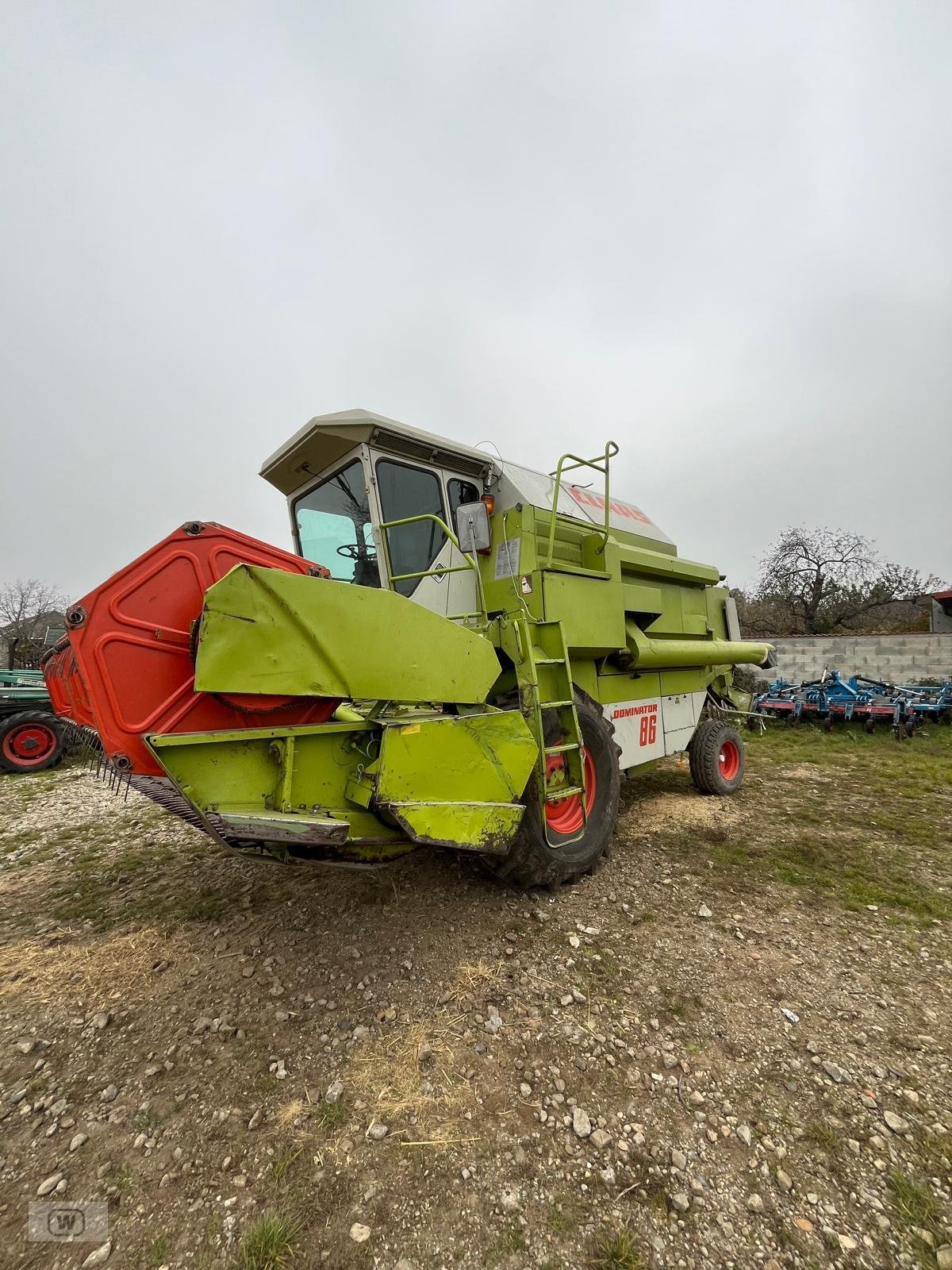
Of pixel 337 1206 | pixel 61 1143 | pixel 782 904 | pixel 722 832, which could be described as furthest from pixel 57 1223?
pixel 722 832

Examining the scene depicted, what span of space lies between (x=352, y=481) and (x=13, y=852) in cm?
445

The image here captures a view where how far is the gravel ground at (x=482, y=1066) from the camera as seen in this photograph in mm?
1626

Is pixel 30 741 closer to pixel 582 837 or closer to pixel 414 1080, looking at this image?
pixel 582 837

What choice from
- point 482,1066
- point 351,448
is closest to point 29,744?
point 351,448

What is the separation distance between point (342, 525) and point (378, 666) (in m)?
2.11

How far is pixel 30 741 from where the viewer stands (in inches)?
345

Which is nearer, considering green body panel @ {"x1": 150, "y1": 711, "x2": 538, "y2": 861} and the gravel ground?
the gravel ground

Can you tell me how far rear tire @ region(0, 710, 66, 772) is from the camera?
8.52m

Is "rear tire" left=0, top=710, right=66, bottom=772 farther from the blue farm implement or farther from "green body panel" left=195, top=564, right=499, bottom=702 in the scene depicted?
the blue farm implement

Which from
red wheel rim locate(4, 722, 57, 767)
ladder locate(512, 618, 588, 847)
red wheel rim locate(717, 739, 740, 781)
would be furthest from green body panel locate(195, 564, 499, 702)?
red wheel rim locate(4, 722, 57, 767)

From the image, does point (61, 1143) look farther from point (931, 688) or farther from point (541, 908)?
point (931, 688)

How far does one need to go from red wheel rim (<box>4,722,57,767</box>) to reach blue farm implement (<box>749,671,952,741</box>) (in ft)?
38.5

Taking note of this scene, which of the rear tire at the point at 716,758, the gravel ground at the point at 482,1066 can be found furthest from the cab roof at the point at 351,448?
the rear tire at the point at 716,758

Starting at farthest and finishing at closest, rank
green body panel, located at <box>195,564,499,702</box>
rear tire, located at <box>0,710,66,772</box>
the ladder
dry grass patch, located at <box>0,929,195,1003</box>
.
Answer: rear tire, located at <box>0,710,66,772</box> → the ladder → dry grass patch, located at <box>0,929,195,1003</box> → green body panel, located at <box>195,564,499,702</box>
